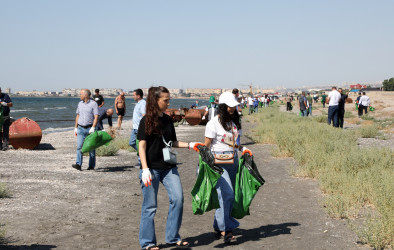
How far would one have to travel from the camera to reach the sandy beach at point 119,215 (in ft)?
19.2

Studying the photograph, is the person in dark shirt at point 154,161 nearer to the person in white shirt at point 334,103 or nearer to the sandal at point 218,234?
the sandal at point 218,234

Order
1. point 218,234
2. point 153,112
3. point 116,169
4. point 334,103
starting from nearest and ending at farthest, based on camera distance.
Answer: point 153,112 → point 218,234 → point 116,169 → point 334,103

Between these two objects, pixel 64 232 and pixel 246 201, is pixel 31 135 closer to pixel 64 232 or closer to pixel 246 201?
pixel 64 232

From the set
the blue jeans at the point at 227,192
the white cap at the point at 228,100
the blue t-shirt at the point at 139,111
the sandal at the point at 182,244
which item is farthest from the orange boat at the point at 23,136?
the white cap at the point at 228,100

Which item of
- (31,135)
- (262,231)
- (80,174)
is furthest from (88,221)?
(31,135)

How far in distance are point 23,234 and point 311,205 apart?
4.27 metres

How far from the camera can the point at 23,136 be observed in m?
15.6

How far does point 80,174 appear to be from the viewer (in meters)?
10.8

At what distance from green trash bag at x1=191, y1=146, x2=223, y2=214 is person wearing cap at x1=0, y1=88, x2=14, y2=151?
1028 cm

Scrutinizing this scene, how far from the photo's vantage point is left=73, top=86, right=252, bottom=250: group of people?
517 cm

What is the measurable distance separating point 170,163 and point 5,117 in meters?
11.1

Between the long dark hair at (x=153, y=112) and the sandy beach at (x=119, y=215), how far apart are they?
57.1 inches

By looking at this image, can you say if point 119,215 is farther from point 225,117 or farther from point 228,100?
point 228,100

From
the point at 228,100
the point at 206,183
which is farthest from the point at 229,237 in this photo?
the point at 228,100
